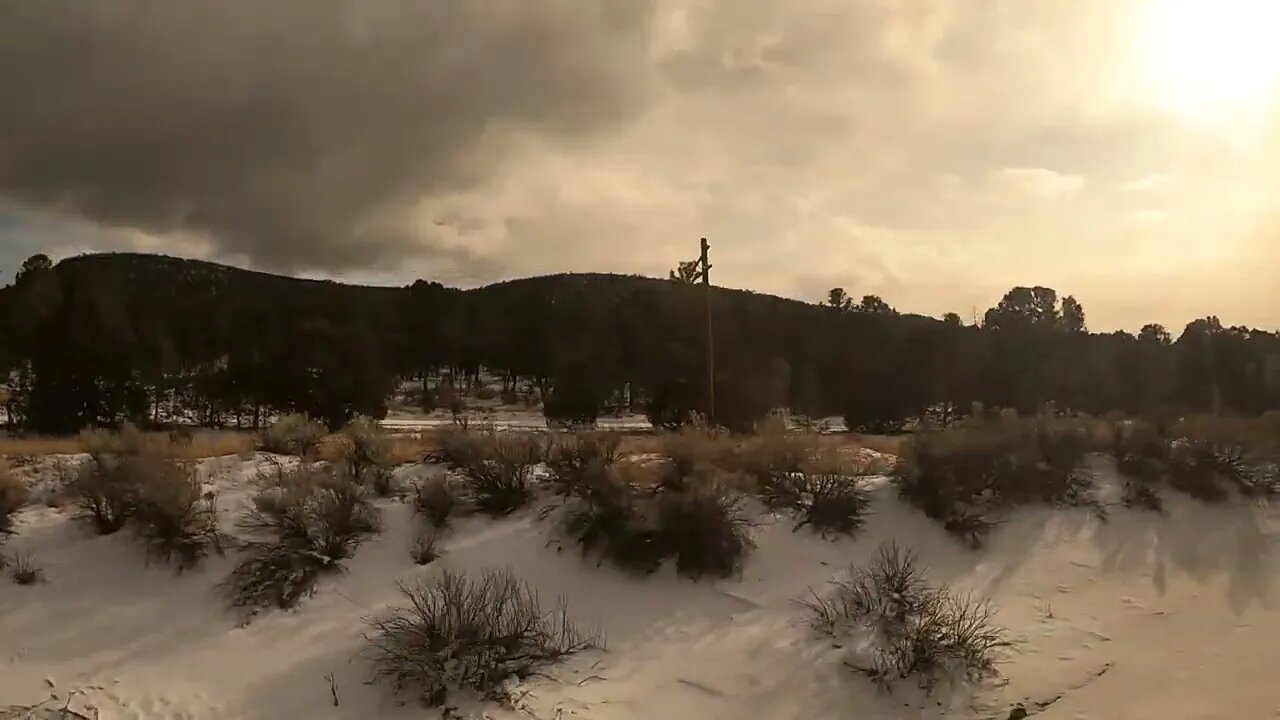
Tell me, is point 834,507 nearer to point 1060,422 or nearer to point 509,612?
point 509,612

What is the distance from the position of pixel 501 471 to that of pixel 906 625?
21.9ft

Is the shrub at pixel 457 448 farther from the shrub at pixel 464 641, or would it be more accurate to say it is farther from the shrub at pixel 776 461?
the shrub at pixel 776 461

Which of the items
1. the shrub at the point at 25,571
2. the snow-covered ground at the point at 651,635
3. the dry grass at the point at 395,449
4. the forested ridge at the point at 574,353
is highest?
the forested ridge at the point at 574,353

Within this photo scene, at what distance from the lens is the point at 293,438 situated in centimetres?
1619

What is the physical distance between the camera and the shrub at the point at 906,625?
9859mm

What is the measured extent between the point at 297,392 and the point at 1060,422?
2707cm

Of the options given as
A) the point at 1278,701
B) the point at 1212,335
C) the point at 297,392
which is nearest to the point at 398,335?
the point at 297,392

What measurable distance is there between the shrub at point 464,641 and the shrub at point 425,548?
1.00 metres

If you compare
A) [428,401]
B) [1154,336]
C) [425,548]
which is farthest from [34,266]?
[1154,336]

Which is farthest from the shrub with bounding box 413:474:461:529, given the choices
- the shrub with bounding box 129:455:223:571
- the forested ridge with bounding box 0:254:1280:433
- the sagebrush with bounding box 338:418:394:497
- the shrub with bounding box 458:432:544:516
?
the forested ridge with bounding box 0:254:1280:433

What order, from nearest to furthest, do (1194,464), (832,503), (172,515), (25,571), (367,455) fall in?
(25,571)
(172,515)
(832,503)
(367,455)
(1194,464)

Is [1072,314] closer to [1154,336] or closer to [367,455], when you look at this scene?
[1154,336]

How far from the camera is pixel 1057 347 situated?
5134 cm

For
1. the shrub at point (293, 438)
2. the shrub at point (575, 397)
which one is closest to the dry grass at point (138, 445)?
the shrub at point (293, 438)
